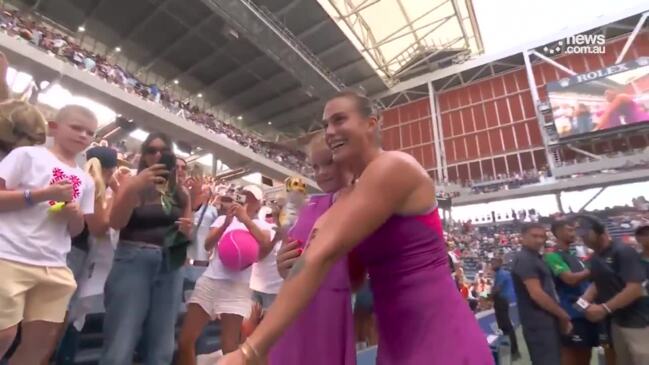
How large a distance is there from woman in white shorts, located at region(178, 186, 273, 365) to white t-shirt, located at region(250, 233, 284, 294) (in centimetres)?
11

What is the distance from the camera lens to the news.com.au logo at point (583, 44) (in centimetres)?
1644

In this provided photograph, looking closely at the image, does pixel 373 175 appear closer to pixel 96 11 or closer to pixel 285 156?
pixel 96 11

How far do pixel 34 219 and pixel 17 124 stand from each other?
0.50 meters

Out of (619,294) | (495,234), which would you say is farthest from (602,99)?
(619,294)

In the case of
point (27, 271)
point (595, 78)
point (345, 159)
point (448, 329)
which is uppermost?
point (595, 78)

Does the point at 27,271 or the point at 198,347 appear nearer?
the point at 27,271

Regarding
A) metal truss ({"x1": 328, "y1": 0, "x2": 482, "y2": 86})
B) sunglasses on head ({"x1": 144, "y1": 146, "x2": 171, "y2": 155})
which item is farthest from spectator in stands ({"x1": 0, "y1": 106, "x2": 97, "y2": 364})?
metal truss ({"x1": 328, "y1": 0, "x2": 482, "y2": 86})

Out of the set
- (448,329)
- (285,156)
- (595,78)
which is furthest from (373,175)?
(595,78)

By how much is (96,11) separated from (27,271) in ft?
42.5

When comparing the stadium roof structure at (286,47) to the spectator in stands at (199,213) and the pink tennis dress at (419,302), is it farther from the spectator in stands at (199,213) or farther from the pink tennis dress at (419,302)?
the pink tennis dress at (419,302)

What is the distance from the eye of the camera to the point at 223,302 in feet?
6.42

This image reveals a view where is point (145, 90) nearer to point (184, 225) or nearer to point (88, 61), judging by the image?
point (88, 61)

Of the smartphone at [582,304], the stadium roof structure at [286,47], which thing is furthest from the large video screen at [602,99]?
the smartphone at [582,304]

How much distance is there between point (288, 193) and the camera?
1.92 metres
